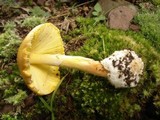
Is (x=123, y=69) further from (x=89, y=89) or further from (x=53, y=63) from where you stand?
(x=53, y=63)

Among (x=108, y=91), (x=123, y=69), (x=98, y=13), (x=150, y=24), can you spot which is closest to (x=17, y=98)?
(x=108, y=91)

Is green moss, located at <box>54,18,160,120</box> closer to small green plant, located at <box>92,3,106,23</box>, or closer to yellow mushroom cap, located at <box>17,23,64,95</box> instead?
yellow mushroom cap, located at <box>17,23,64,95</box>

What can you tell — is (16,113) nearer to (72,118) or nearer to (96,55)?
(72,118)

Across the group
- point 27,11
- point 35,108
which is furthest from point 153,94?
point 27,11

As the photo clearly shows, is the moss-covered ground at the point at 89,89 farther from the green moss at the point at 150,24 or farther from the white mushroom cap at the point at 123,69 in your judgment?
the white mushroom cap at the point at 123,69

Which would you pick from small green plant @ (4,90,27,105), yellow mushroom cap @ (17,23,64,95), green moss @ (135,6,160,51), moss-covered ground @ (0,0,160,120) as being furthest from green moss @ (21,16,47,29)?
green moss @ (135,6,160,51)
